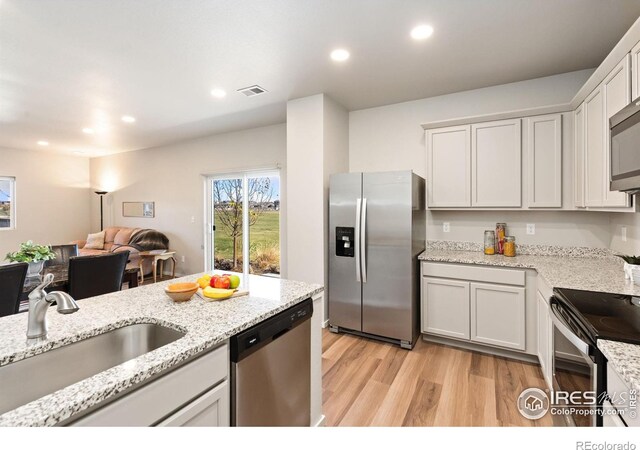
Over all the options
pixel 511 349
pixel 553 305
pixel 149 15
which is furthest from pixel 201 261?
pixel 553 305

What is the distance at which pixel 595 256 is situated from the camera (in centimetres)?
275

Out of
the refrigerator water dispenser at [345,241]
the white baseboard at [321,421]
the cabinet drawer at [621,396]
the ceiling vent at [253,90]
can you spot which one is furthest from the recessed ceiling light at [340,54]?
the white baseboard at [321,421]

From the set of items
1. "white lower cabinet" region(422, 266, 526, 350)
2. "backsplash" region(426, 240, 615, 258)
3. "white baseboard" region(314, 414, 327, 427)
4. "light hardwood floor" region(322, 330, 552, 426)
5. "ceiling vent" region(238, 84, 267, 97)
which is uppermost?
"ceiling vent" region(238, 84, 267, 97)

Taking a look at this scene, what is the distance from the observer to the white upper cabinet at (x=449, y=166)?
3.01 m

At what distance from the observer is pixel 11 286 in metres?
2.06

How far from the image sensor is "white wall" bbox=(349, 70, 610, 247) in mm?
2832

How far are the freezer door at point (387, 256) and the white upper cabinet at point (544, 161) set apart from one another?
1.10m

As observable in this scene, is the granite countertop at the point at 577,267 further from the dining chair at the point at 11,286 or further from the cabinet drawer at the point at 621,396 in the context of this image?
the dining chair at the point at 11,286

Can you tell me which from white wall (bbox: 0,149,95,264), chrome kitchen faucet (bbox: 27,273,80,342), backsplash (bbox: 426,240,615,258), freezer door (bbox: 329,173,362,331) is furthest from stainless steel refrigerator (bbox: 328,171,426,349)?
white wall (bbox: 0,149,95,264)

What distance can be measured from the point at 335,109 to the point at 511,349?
3001 mm

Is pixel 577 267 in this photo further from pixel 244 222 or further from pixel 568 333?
pixel 244 222

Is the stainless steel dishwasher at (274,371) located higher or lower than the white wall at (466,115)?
lower

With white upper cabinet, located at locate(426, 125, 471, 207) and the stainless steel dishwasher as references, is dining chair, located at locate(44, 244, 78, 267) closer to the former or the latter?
the stainless steel dishwasher

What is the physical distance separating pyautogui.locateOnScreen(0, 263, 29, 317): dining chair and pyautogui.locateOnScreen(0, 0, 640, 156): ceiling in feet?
5.58
